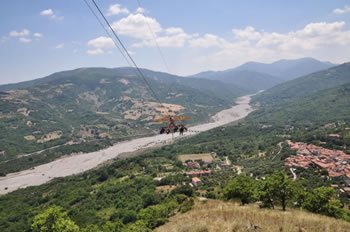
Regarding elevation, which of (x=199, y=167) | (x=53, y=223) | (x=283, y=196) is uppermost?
(x=283, y=196)

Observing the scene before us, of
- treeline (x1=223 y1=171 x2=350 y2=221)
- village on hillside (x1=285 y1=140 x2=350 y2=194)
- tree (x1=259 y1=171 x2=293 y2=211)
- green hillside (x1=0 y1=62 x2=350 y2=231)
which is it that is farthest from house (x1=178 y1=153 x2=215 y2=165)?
tree (x1=259 y1=171 x2=293 y2=211)

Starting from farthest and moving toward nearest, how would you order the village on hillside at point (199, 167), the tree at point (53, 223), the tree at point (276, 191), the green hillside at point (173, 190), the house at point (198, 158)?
the house at point (198, 158) → the village on hillside at point (199, 167) → the tree at point (53, 223) → the green hillside at point (173, 190) → the tree at point (276, 191)

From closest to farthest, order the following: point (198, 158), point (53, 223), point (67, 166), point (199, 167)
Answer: point (53, 223)
point (199, 167)
point (198, 158)
point (67, 166)

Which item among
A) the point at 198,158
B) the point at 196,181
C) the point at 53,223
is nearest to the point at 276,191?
the point at 53,223

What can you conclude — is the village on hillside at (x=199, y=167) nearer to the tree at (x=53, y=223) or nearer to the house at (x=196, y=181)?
the house at (x=196, y=181)

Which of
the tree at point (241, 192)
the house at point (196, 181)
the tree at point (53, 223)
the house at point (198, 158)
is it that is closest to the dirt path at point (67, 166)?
the house at point (198, 158)

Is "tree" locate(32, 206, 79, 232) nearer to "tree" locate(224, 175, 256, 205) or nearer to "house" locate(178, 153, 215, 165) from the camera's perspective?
"tree" locate(224, 175, 256, 205)

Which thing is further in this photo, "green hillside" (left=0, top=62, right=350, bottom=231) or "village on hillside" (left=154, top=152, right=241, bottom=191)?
"village on hillside" (left=154, top=152, right=241, bottom=191)

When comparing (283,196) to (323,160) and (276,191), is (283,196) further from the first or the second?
(323,160)

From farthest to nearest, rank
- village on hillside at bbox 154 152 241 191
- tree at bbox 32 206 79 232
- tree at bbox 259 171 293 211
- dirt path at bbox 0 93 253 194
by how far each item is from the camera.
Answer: dirt path at bbox 0 93 253 194
village on hillside at bbox 154 152 241 191
tree at bbox 32 206 79 232
tree at bbox 259 171 293 211
